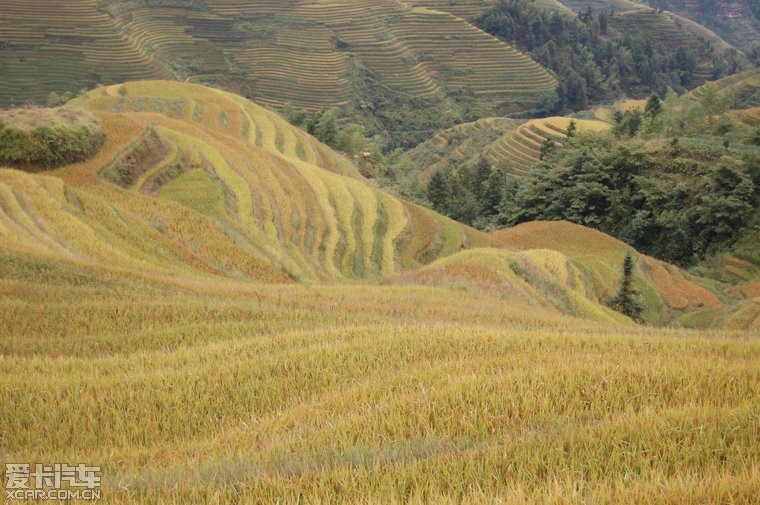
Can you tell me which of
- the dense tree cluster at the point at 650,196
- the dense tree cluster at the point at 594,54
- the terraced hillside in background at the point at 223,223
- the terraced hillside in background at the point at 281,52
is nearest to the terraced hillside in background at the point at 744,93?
the dense tree cluster at the point at 594,54

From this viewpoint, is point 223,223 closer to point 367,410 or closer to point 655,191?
point 367,410

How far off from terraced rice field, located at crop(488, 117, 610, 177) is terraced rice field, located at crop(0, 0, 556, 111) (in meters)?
22.1

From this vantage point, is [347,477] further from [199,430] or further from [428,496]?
[199,430]

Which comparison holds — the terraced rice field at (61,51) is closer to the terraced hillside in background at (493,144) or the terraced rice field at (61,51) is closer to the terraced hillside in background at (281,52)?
the terraced hillside in background at (281,52)

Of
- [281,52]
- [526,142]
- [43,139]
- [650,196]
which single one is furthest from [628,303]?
[281,52]

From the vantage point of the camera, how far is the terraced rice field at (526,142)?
7275 cm

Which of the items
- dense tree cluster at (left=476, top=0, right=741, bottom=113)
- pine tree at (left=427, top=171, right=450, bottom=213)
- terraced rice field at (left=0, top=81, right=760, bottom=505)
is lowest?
pine tree at (left=427, top=171, right=450, bottom=213)

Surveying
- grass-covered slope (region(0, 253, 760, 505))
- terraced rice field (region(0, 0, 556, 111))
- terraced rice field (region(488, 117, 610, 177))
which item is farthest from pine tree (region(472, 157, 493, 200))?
grass-covered slope (region(0, 253, 760, 505))

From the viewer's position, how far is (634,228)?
125ft

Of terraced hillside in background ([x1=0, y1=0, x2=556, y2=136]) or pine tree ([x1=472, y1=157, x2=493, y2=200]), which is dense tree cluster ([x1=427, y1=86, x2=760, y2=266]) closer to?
pine tree ([x1=472, y1=157, x2=493, y2=200])

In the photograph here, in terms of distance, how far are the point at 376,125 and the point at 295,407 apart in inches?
3482

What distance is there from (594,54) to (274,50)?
7090 centimetres

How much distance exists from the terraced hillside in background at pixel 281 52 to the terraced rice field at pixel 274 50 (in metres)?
0.20

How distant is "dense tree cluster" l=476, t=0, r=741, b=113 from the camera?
112m
